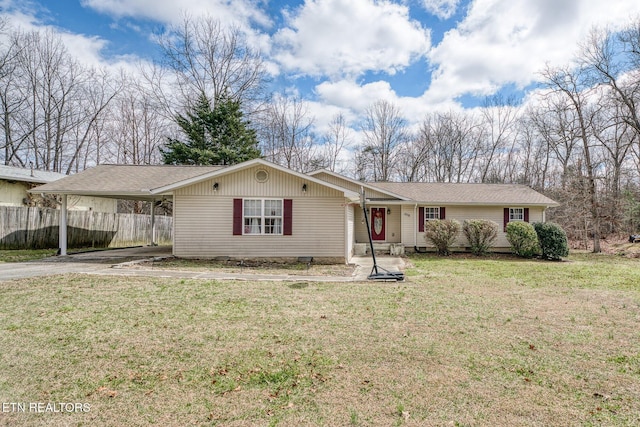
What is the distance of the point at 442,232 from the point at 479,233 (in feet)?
5.89

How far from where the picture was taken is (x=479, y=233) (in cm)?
1549

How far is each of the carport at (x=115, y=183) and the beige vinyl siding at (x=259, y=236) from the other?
970 mm

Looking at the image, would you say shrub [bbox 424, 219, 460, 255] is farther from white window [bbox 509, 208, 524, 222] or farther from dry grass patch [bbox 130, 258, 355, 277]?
dry grass patch [bbox 130, 258, 355, 277]

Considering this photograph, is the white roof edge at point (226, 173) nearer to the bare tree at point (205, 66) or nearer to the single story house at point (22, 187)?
the single story house at point (22, 187)

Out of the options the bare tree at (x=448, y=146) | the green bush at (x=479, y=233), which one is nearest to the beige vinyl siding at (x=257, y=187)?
the green bush at (x=479, y=233)

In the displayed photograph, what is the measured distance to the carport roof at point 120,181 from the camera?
12.4m

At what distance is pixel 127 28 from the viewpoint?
19656 millimetres

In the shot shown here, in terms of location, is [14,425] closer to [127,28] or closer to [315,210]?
[315,210]

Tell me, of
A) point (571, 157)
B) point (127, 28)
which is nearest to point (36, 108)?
point (127, 28)

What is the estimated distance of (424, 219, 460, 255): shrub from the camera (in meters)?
15.3

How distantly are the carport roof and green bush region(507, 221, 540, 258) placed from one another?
520 inches

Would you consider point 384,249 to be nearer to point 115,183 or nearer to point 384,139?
point 115,183

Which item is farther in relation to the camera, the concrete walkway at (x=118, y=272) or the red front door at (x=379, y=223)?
the red front door at (x=379, y=223)

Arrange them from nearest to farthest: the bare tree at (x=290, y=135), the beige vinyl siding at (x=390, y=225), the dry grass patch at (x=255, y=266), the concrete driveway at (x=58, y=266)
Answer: the concrete driveway at (x=58, y=266) < the dry grass patch at (x=255, y=266) < the beige vinyl siding at (x=390, y=225) < the bare tree at (x=290, y=135)
